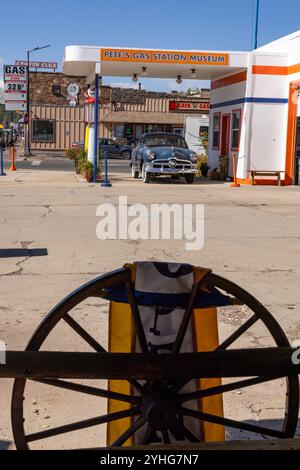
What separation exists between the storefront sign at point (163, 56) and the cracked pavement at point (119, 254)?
5.31 meters

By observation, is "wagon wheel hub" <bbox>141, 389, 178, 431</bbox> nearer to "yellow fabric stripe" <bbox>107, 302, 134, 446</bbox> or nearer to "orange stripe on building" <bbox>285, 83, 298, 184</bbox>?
"yellow fabric stripe" <bbox>107, 302, 134, 446</bbox>

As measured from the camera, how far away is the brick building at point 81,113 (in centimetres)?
5053

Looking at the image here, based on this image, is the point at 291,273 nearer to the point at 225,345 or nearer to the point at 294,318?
the point at 294,318

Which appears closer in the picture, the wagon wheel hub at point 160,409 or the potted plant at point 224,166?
the wagon wheel hub at point 160,409

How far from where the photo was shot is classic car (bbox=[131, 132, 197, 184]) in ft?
67.1

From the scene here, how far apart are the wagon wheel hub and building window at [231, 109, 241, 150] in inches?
772

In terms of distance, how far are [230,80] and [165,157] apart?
4398 millimetres

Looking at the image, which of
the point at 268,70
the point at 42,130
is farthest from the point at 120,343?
the point at 42,130

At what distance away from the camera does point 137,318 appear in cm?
272

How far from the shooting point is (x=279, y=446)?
2.40m

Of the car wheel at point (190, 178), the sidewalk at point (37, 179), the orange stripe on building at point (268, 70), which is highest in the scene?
the orange stripe on building at point (268, 70)

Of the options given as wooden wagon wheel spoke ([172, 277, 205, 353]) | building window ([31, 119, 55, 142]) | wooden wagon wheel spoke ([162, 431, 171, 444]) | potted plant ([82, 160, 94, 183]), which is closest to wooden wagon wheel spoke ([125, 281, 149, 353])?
wooden wagon wheel spoke ([172, 277, 205, 353])

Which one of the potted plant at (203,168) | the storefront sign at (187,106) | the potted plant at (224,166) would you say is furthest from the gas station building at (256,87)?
the storefront sign at (187,106)

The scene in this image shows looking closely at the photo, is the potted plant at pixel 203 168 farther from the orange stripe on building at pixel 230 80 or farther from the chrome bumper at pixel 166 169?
the chrome bumper at pixel 166 169
